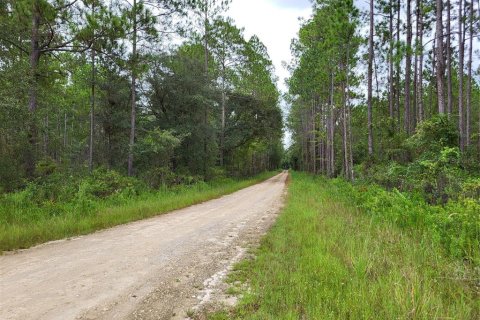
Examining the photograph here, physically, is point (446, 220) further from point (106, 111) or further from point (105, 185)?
point (106, 111)

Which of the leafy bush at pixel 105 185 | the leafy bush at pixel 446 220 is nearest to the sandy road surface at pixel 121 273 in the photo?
the leafy bush at pixel 446 220

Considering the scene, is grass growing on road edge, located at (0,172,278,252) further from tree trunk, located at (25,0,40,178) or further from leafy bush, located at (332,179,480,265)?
leafy bush, located at (332,179,480,265)

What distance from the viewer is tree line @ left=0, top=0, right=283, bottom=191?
391 inches

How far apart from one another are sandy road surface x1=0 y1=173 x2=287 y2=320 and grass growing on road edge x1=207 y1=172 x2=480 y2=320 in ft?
1.91

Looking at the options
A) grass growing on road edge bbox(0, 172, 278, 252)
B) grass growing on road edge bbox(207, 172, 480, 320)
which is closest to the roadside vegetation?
grass growing on road edge bbox(0, 172, 278, 252)

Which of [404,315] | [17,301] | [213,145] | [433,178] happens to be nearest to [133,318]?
[17,301]

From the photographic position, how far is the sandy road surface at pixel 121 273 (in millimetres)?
3330

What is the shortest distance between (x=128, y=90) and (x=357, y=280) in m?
17.5

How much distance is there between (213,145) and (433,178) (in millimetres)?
15523

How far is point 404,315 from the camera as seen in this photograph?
113 inches

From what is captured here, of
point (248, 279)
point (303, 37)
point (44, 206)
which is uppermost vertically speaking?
point (303, 37)

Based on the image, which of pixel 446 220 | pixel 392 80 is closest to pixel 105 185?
pixel 446 220

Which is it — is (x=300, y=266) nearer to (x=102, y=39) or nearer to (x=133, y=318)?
(x=133, y=318)

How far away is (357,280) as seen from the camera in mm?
3766
